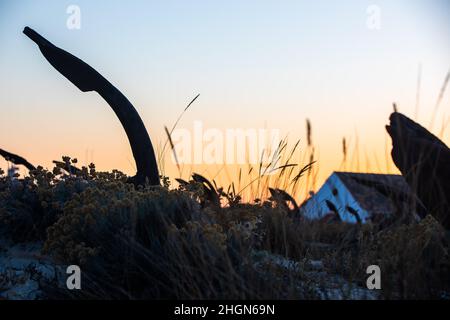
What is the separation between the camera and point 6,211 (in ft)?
18.9

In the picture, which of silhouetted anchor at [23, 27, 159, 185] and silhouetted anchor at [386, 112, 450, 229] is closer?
silhouetted anchor at [386, 112, 450, 229]

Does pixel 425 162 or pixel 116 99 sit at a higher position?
pixel 116 99

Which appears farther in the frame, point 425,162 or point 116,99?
point 116,99

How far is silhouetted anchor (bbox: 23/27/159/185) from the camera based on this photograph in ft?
19.4

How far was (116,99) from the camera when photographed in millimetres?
5977

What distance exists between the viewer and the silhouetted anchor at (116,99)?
5926 mm

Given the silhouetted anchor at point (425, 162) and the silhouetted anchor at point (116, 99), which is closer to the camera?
the silhouetted anchor at point (425, 162)
